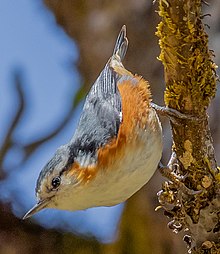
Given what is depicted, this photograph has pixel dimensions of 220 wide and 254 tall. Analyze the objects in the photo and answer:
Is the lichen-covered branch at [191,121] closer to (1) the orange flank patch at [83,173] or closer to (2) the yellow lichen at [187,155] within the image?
(2) the yellow lichen at [187,155]

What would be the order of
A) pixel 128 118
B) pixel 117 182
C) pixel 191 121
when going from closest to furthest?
pixel 191 121
pixel 117 182
pixel 128 118

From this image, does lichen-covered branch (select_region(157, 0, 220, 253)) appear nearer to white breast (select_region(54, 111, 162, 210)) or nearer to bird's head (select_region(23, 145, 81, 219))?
white breast (select_region(54, 111, 162, 210))

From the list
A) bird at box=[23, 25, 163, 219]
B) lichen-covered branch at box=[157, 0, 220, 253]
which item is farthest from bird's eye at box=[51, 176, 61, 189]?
lichen-covered branch at box=[157, 0, 220, 253]

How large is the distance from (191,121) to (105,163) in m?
0.23

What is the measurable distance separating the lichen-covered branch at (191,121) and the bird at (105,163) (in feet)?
0.27

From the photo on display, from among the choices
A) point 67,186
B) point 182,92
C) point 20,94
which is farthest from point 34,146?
point 182,92

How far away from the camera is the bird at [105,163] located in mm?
1483

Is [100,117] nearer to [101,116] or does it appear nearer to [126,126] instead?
[101,116]

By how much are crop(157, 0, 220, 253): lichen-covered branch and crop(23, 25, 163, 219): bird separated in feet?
0.27

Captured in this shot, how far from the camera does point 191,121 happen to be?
138 cm

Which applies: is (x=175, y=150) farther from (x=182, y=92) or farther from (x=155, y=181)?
(x=155, y=181)

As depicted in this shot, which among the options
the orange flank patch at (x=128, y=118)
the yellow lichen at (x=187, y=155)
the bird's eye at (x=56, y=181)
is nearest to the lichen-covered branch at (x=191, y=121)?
the yellow lichen at (x=187, y=155)

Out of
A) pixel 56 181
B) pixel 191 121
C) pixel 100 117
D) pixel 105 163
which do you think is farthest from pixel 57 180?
pixel 191 121

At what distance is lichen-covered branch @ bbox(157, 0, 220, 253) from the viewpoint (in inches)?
49.9
